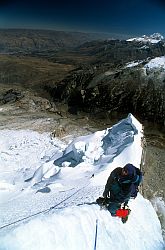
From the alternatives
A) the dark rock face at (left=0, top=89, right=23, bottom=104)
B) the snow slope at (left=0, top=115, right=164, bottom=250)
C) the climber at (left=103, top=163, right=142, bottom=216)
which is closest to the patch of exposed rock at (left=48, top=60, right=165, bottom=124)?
the dark rock face at (left=0, top=89, right=23, bottom=104)

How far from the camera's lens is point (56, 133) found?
29578 millimetres

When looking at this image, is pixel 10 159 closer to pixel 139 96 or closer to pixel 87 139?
pixel 87 139

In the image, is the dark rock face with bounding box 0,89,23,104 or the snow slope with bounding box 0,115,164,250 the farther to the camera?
the dark rock face with bounding box 0,89,23,104

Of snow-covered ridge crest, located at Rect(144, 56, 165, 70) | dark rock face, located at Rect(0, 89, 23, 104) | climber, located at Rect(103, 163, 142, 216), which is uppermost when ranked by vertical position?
snow-covered ridge crest, located at Rect(144, 56, 165, 70)

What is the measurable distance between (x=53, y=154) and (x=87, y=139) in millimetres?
2545

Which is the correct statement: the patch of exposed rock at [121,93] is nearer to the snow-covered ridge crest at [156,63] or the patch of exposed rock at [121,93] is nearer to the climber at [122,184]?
the snow-covered ridge crest at [156,63]

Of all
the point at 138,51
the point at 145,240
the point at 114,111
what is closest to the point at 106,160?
the point at 145,240

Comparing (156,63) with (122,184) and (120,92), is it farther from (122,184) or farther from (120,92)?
(122,184)

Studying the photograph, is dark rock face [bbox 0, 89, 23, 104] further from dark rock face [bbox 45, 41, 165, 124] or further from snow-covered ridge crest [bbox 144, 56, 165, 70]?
snow-covered ridge crest [bbox 144, 56, 165, 70]

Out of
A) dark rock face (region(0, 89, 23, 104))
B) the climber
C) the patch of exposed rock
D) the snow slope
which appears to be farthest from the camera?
dark rock face (region(0, 89, 23, 104))

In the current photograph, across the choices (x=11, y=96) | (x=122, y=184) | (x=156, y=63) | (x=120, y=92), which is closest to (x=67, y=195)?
(x=122, y=184)

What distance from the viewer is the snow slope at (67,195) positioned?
9.43m

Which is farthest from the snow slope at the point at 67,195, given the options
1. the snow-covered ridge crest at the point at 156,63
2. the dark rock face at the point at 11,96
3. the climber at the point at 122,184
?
the snow-covered ridge crest at the point at 156,63

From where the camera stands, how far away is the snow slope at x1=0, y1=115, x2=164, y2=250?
943cm
